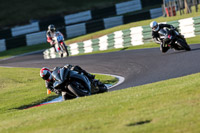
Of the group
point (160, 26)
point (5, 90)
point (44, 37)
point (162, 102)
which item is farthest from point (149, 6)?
point (162, 102)

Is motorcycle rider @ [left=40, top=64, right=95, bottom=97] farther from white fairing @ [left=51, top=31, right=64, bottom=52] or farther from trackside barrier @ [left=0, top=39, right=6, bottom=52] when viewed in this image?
trackside barrier @ [left=0, top=39, right=6, bottom=52]

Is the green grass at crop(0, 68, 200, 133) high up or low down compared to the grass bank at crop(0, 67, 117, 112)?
up

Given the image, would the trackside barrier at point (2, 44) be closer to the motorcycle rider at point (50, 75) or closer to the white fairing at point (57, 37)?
the white fairing at point (57, 37)

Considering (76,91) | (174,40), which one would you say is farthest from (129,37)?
(76,91)

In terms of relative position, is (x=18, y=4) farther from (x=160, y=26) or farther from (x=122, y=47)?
(x=160, y=26)

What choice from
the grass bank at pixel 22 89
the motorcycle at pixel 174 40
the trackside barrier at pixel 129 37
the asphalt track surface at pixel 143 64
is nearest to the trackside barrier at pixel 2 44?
the trackside barrier at pixel 129 37

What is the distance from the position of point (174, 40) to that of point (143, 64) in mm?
1390

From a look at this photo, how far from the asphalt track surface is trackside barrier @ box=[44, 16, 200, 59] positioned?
7.24ft

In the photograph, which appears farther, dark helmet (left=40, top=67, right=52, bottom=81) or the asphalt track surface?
the asphalt track surface

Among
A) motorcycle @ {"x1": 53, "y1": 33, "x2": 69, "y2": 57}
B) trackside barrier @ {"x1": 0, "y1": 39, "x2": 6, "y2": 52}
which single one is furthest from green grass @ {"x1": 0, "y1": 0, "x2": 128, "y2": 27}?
motorcycle @ {"x1": 53, "y1": 33, "x2": 69, "y2": 57}

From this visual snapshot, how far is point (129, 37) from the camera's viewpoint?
21828mm

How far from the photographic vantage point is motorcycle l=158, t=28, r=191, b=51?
1542 centimetres

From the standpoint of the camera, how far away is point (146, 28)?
21.0 meters

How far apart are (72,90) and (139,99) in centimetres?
225
